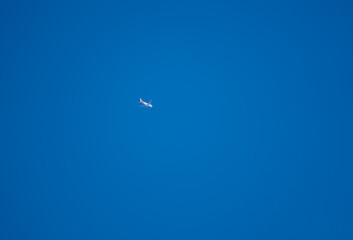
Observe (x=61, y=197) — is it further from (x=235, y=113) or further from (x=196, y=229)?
(x=235, y=113)

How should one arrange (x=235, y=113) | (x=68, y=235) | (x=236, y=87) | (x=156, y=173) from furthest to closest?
(x=236, y=87) < (x=235, y=113) < (x=156, y=173) < (x=68, y=235)

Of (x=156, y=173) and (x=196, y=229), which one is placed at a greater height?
(x=156, y=173)

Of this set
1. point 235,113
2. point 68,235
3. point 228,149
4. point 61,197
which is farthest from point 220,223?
point 235,113

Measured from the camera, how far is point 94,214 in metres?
7.97

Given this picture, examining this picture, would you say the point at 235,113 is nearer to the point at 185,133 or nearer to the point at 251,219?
the point at 185,133

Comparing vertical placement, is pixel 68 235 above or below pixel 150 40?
below

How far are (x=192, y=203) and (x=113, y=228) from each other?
282cm

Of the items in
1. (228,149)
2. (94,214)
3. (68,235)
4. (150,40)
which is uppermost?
(150,40)

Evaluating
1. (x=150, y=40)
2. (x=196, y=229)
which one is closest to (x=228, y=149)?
(x=196, y=229)

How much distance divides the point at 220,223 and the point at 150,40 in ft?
65.0

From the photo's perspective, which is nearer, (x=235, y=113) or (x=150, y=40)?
(x=235, y=113)

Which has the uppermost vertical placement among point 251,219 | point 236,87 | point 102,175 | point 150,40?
point 150,40

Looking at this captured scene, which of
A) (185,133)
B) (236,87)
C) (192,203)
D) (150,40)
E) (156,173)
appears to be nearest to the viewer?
(192,203)

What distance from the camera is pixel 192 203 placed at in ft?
28.2
